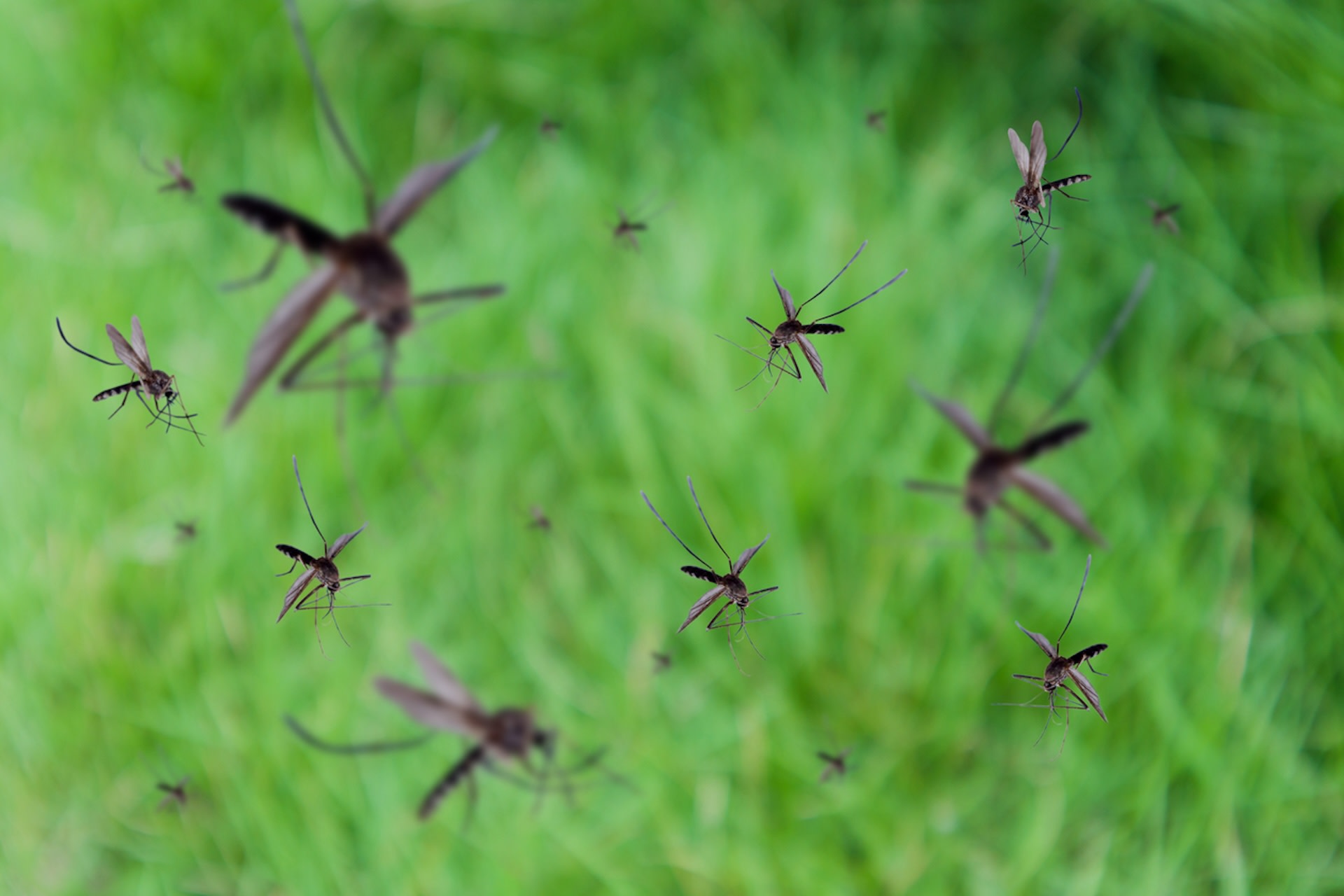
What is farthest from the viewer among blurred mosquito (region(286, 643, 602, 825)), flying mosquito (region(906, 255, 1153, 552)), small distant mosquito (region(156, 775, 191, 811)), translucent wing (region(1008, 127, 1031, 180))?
small distant mosquito (region(156, 775, 191, 811))

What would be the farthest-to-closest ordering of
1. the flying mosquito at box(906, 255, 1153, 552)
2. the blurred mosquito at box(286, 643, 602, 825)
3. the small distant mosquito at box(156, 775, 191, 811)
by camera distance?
1. the small distant mosquito at box(156, 775, 191, 811)
2. the blurred mosquito at box(286, 643, 602, 825)
3. the flying mosquito at box(906, 255, 1153, 552)

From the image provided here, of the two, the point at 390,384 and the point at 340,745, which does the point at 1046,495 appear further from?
the point at 340,745

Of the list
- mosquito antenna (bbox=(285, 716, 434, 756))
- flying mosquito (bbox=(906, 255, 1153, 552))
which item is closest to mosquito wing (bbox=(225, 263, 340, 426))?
flying mosquito (bbox=(906, 255, 1153, 552))

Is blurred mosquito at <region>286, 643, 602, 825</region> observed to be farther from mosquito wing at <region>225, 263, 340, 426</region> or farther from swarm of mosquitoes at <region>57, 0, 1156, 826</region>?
mosquito wing at <region>225, 263, 340, 426</region>

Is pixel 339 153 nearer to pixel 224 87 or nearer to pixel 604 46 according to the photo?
pixel 224 87

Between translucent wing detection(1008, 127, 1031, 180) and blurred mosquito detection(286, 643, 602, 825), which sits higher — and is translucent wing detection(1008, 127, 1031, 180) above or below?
below

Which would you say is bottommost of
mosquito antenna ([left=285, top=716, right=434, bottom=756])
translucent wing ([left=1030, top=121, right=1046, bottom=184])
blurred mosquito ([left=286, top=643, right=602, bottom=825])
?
translucent wing ([left=1030, top=121, right=1046, bottom=184])

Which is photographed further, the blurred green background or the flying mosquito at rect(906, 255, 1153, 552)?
the blurred green background
